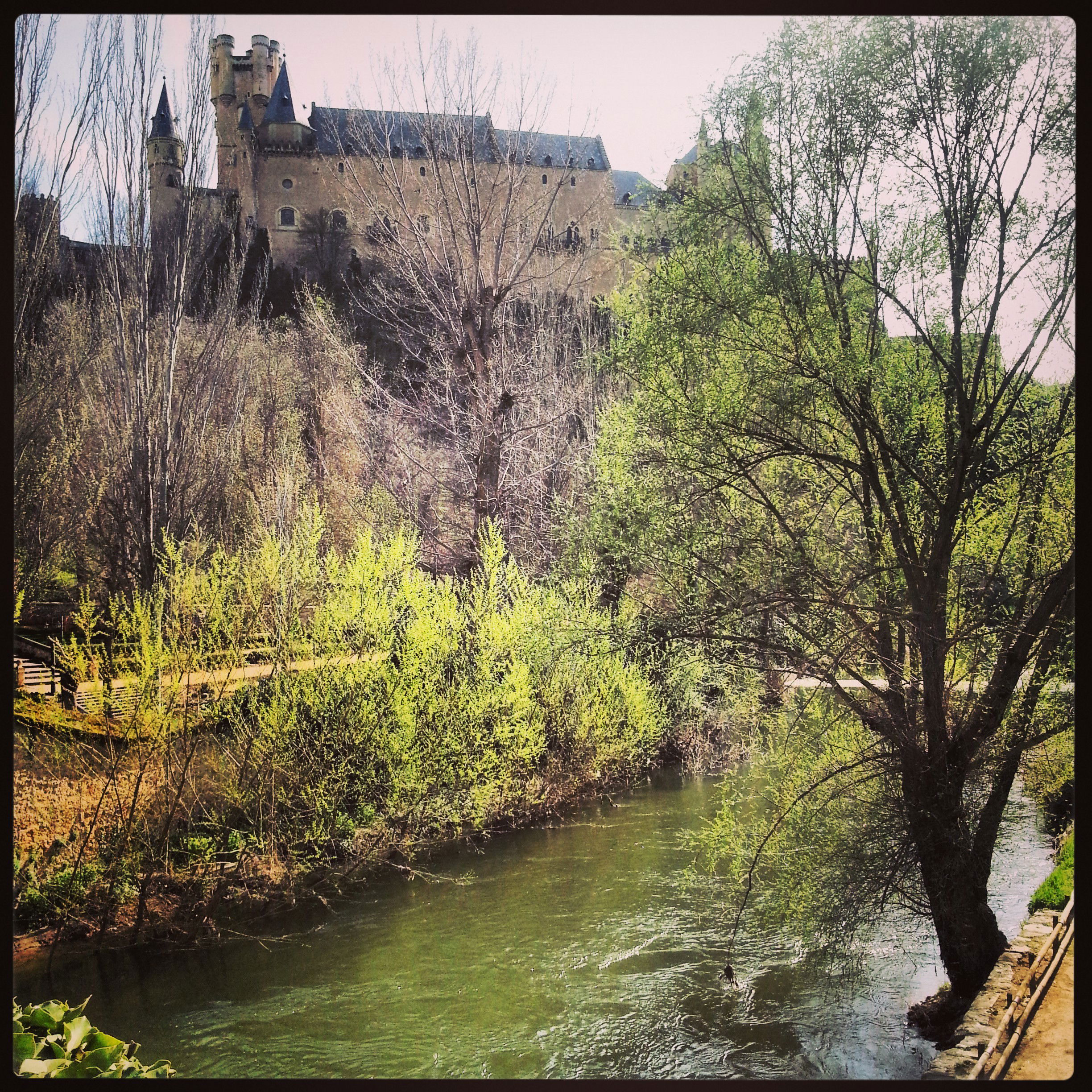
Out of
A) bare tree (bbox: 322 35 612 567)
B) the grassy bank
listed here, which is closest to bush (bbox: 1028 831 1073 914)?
the grassy bank

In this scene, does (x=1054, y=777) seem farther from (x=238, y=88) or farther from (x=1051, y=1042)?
(x=238, y=88)

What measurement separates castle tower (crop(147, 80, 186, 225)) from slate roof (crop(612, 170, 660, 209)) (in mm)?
1541

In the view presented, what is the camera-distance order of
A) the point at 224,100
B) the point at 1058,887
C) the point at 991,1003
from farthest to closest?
the point at 224,100, the point at 1058,887, the point at 991,1003

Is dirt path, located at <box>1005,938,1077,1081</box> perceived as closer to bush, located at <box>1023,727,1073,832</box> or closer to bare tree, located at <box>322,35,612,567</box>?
bush, located at <box>1023,727,1073,832</box>

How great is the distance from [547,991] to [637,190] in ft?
8.11

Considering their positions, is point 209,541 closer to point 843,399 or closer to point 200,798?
point 200,798

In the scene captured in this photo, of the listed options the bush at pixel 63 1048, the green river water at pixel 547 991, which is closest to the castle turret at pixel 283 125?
the bush at pixel 63 1048

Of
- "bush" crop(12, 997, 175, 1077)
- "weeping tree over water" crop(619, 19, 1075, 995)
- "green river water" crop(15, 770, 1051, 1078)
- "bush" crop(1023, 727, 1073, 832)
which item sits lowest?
"green river water" crop(15, 770, 1051, 1078)

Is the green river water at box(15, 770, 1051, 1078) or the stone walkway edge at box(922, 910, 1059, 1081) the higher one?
the stone walkway edge at box(922, 910, 1059, 1081)

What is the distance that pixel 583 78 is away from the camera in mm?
2639

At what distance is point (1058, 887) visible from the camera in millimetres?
2504

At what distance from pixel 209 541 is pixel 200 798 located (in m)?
0.90

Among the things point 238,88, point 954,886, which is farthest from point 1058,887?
point 238,88

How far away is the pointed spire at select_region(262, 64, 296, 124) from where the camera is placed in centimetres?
251
